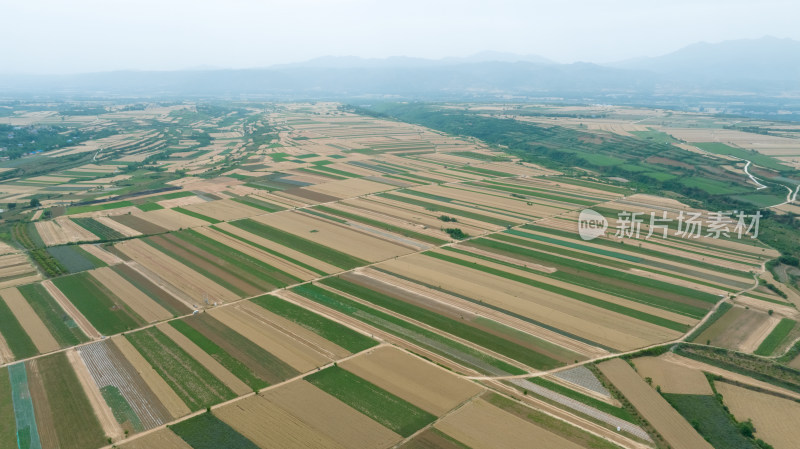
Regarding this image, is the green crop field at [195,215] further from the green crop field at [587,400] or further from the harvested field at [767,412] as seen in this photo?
the harvested field at [767,412]

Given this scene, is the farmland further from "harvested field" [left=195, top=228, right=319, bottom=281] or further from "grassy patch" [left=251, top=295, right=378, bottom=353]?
"harvested field" [left=195, top=228, right=319, bottom=281]

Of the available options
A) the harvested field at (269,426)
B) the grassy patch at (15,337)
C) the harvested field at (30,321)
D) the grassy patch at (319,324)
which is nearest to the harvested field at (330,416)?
the harvested field at (269,426)

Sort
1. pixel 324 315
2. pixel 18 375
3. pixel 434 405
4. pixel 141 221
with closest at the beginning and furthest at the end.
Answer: pixel 434 405, pixel 18 375, pixel 324 315, pixel 141 221

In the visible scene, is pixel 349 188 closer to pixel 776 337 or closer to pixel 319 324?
pixel 319 324

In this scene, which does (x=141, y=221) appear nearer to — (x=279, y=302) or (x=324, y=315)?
(x=279, y=302)

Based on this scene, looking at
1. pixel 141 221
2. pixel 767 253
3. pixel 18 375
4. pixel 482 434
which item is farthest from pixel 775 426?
pixel 141 221

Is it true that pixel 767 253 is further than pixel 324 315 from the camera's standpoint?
Yes
